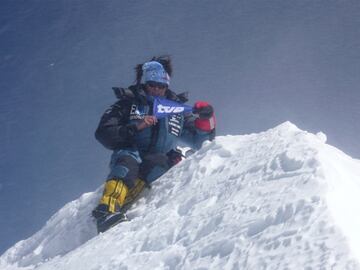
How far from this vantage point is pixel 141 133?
19.0 ft

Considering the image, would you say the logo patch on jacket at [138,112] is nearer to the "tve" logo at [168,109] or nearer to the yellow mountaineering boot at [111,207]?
the "tve" logo at [168,109]

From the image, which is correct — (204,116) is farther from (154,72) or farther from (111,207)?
(111,207)

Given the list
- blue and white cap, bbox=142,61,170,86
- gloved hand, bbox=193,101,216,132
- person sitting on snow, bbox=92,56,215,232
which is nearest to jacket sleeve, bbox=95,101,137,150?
person sitting on snow, bbox=92,56,215,232

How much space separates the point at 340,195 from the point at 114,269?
1.71m

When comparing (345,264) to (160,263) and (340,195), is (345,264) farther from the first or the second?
(160,263)

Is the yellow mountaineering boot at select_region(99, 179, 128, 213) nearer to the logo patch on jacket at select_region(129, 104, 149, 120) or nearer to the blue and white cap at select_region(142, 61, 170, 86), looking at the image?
the logo patch on jacket at select_region(129, 104, 149, 120)

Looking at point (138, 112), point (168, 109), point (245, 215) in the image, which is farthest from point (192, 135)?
point (245, 215)

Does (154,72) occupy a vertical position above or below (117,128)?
above

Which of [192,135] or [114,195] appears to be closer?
[114,195]

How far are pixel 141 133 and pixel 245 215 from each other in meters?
2.70

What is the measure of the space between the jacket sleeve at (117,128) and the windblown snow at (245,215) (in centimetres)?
64

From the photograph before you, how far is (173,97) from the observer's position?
6109 millimetres

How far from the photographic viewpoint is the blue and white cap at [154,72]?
589cm

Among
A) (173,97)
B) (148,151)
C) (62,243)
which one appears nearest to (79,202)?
(62,243)
